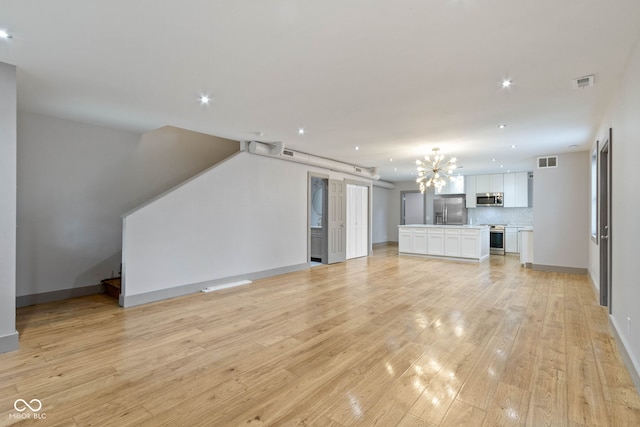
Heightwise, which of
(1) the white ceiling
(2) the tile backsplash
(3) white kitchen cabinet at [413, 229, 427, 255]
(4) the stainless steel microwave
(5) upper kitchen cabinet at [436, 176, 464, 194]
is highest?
(1) the white ceiling

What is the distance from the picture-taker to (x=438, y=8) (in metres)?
2.08

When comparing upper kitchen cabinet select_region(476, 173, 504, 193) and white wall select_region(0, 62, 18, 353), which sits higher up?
upper kitchen cabinet select_region(476, 173, 504, 193)

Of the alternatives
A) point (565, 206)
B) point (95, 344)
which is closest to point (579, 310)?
point (565, 206)

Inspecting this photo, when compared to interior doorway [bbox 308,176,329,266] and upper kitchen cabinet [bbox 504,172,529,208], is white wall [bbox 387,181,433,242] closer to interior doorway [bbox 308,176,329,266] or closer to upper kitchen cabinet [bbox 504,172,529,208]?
upper kitchen cabinet [bbox 504,172,529,208]

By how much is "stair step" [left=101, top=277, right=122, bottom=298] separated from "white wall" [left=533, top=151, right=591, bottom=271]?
862 cm

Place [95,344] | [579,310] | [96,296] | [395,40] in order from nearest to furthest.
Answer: [395,40]
[95,344]
[579,310]
[96,296]

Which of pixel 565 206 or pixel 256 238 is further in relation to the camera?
pixel 565 206

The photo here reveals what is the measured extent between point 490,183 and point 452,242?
336 cm

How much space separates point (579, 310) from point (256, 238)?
540cm

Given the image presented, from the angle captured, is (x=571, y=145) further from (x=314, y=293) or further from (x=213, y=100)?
(x=213, y=100)

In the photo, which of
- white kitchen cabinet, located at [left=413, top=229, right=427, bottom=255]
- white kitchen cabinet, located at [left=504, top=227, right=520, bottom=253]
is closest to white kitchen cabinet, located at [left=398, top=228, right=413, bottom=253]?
white kitchen cabinet, located at [left=413, top=229, right=427, bottom=255]

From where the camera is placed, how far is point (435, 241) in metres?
8.84

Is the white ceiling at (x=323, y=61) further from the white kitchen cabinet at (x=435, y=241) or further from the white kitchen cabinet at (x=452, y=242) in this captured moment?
the white kitchen cabinet at (x=435, y=241)

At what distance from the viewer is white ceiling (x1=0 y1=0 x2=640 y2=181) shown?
2.14 m
